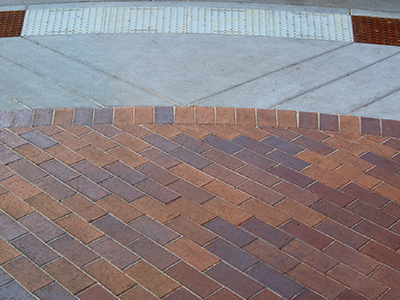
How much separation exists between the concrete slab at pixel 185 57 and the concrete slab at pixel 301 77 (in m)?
0.11

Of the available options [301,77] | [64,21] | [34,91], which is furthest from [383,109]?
[64,21]

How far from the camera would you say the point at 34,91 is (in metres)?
4.77

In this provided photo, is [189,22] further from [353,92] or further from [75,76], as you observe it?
[353,92]

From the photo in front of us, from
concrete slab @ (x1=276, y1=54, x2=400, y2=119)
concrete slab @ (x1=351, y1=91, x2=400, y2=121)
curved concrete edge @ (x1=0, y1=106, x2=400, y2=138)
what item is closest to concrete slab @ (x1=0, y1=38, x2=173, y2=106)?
curved concrete edge @ (x1=0, y1=106, x2=400, y2=138)

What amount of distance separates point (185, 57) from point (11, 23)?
2.01m

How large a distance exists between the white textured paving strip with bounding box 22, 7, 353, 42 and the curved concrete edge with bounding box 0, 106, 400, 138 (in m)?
1.52

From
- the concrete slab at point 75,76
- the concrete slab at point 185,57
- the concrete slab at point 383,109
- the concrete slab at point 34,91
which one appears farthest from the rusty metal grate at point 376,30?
the concrete slab at point 34,91

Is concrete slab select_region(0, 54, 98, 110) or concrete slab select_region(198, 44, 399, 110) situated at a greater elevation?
concrete slab select_region(198, 44, 399, 110)

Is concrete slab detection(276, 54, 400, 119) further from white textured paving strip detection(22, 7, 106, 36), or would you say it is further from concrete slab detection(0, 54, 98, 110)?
white textured paving strip detection(22, 7, 106, 36)

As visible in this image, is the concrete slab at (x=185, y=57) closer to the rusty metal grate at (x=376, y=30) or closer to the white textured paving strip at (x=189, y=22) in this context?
the white textured paving strip at (x=189, y=22)

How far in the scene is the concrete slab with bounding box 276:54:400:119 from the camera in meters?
4.67

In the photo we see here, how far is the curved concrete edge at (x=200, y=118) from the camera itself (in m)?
4.41

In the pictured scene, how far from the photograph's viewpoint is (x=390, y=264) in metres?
3.26

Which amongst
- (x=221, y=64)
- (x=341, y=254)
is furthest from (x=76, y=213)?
(x=221, y=64)
